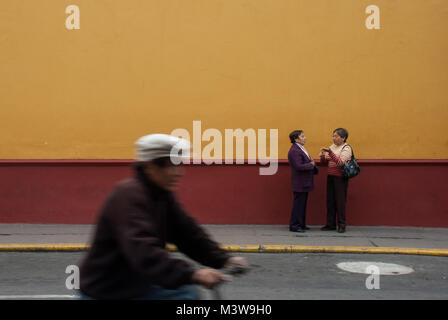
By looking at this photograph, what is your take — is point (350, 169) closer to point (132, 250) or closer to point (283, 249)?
point (283, 249)

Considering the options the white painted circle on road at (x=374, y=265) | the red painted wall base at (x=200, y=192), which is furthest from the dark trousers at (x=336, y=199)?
the white painted circle on road at (x=374, y=265)

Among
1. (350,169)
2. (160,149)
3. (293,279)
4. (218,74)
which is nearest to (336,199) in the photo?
(350,169)

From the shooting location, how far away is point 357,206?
11547 millimetres

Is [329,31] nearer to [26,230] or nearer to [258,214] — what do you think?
[258,214]

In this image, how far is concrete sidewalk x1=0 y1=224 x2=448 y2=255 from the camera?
923 centimetres

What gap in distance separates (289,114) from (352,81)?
1409 mm

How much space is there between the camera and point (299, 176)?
35.0 ft

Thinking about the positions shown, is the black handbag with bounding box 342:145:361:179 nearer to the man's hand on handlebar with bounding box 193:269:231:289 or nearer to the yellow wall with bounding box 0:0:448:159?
the yellow wall with bounding box 0:0:448:159

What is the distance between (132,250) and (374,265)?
603 cm

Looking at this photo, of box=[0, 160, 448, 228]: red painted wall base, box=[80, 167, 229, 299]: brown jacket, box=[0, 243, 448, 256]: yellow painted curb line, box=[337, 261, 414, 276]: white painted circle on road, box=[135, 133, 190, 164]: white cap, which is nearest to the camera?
box=[80, 167, 229, 299]: brown jacket

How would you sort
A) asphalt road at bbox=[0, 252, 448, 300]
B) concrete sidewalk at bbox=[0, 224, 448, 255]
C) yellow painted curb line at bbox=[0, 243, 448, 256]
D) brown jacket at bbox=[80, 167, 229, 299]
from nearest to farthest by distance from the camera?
brown jacket at bbox=[80, 167, 229, 299]
asphalt road at bbox=[0, 252, 448, 300]
yellow painted curb line at bbox=[0, 243, 448, 256]
concrete sidewalk at bbox=[0, 224, 448, 255]

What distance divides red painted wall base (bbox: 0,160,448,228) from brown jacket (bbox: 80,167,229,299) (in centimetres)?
829

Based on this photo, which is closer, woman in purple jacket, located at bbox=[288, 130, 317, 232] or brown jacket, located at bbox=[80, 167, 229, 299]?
brown jacket, located at bbox=[80, 167, 229, 299]

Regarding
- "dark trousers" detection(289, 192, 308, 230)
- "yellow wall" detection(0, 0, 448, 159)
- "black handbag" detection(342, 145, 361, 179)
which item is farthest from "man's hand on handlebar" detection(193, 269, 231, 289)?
"yellow wall" detection(0, 0, 448, 159)
